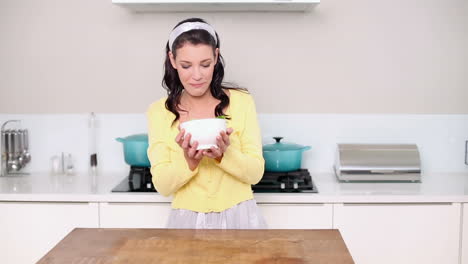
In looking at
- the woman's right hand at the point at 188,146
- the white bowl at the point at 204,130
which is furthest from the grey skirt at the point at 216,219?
the white bowl at the point at 204,130

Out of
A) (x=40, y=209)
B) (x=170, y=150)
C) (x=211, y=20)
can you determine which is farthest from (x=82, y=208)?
(x=211, y=20)

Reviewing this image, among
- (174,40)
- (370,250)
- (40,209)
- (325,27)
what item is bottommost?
(370,250)

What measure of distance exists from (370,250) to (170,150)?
3.48 ft

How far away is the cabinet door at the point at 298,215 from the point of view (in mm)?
2409

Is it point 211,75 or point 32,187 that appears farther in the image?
point 32,187

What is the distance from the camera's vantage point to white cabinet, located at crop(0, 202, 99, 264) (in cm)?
246

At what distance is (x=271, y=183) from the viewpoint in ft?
8.33

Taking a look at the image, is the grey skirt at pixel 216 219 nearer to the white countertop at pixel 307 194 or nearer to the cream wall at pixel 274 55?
the white countertop at pixel 307 194

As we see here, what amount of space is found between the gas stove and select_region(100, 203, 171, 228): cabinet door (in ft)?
0.27

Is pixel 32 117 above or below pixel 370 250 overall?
above

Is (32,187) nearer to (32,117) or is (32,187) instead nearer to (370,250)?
(32,117)

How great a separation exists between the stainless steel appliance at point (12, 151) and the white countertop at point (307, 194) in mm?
182

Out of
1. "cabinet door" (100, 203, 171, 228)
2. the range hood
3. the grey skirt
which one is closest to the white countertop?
"cabinet door" (100, 203, 171, 228)

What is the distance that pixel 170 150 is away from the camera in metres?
1.95
